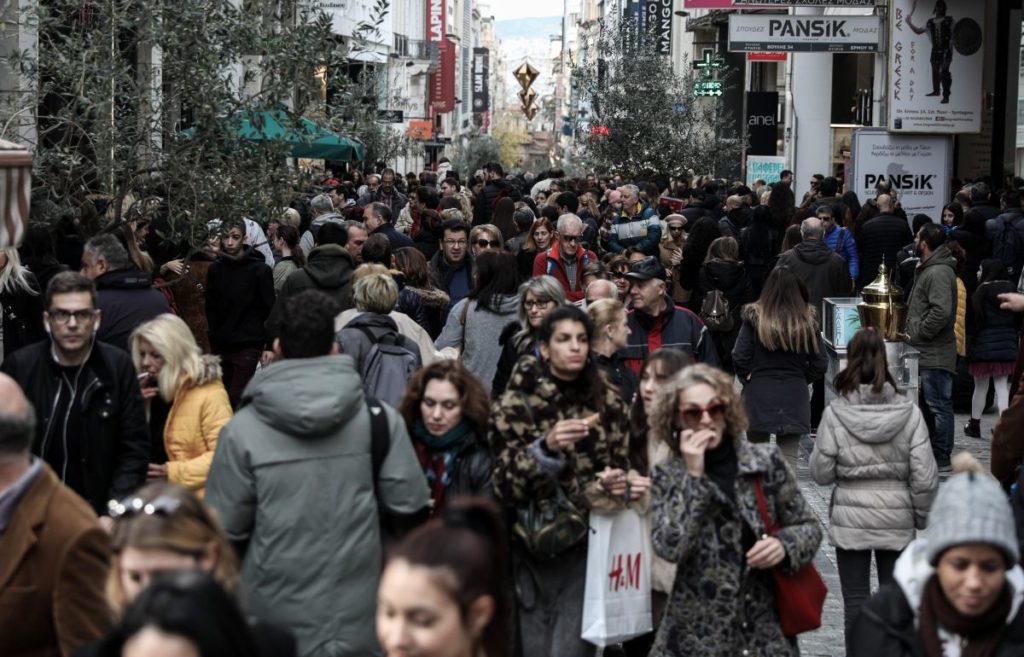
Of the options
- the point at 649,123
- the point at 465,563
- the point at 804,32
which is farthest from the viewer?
the point at 649,123

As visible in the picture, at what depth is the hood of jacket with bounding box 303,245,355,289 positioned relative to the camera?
10523 millimetres

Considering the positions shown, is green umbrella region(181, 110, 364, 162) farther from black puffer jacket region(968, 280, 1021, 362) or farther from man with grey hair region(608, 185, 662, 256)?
black puffer jacket region(968, 280, 1021, 362)

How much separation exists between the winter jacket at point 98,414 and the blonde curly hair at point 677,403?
1.97 meters

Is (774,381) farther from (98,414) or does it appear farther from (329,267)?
(98,414)

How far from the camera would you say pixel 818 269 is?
14.4 meters

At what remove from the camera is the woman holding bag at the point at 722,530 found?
5.75 metres

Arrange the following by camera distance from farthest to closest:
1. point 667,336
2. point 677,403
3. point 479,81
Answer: point 479,81 → point 667,336 → point 677,403

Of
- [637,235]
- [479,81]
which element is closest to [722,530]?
[637,235]

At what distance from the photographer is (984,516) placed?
444cm

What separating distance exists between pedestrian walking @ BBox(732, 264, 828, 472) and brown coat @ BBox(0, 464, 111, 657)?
6.01m

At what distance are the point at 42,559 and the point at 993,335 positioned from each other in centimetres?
1037

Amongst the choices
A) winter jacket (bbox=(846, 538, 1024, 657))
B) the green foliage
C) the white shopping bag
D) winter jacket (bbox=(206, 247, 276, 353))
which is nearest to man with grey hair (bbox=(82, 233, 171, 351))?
winter jacket (bbox=(206, 247, 276, 353))

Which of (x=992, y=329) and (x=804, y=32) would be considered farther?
(x=804, y=32)

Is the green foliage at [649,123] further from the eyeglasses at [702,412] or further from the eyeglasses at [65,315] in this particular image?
the eyeglasses at [702,412]
